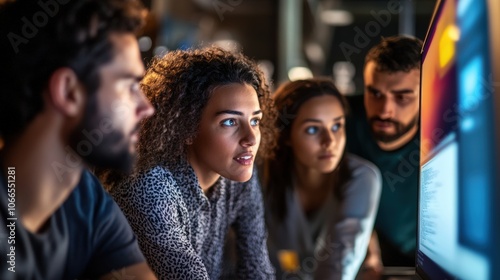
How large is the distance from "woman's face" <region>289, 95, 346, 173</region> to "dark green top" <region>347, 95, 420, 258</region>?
0.45ft

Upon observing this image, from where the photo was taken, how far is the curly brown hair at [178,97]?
1.36m

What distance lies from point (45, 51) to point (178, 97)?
0.64 metres

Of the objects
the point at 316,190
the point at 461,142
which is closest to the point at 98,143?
the point at 461,142

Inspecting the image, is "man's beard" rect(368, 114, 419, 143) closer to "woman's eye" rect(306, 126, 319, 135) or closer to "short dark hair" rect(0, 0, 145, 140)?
"woman's eye" rect(306, 126, 319, 135)

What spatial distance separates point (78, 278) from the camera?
853mm

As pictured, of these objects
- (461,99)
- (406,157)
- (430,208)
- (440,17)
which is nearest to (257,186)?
(406,157)

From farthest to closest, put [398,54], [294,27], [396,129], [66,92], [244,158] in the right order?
[294,27], [396,129], [398,54], [244,158], [66,92]

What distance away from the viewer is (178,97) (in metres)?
1.36

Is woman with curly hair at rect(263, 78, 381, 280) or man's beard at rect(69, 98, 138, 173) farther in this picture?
woman with curly hair at rect(263, 78, 381, 280)

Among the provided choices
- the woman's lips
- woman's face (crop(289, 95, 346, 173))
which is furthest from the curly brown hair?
woman's face (crop(289, 95, 346, 173))

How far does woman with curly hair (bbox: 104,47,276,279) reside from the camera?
49.4 inches

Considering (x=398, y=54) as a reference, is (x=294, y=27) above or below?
above

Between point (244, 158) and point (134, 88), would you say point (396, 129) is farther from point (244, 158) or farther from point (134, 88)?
point (134, 88)

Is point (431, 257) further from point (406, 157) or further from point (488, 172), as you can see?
point (406, 157)
